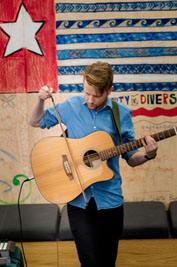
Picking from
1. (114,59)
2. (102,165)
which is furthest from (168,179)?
(102,165)

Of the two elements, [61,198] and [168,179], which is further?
[168,179]

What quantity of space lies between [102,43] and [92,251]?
2028 millimetres

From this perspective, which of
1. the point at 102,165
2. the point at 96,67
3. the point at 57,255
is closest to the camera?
the point at 96,67

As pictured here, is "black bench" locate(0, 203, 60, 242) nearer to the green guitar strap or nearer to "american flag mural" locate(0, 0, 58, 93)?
"american flag mural" locate(0, 0, 58, 93)

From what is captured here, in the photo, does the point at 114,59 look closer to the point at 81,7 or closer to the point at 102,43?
the point at 102,43

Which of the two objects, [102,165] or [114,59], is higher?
[114,59]

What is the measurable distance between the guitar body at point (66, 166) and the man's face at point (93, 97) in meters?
0.17

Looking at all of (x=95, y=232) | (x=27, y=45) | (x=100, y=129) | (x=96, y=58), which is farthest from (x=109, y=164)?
(x=27, y=45)

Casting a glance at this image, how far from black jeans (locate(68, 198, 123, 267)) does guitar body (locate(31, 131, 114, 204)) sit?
12cm

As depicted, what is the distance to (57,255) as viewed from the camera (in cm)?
304

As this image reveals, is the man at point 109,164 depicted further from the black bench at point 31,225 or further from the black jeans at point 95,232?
the black bench at point 31,225

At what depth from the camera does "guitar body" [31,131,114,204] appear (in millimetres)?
2213

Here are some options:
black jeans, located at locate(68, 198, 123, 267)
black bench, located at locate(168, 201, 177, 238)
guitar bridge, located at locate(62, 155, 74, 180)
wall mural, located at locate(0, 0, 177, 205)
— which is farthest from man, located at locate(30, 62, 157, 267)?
wall mural, located at locate(0, 0, 177, 205)

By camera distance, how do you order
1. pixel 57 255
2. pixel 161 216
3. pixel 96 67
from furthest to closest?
1. pixel 161 216
2. pixel 57 255
3. pixel 96 67
